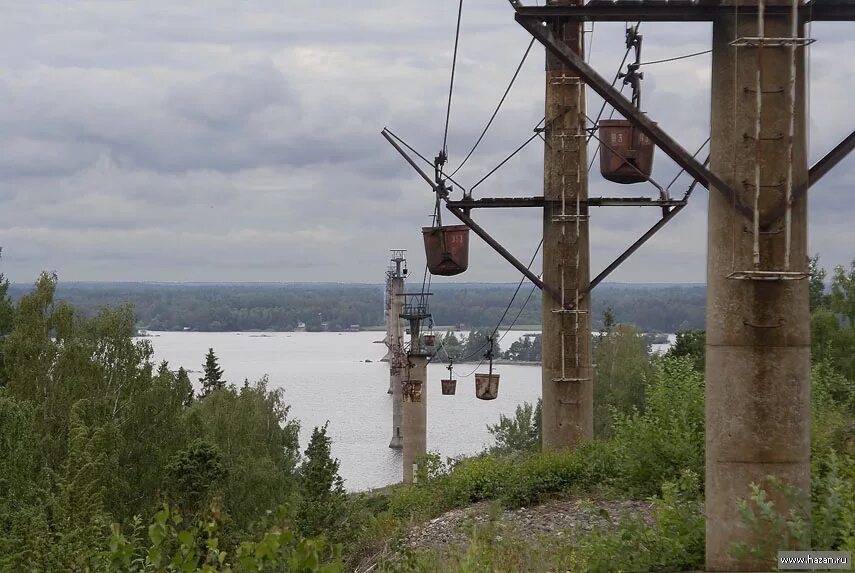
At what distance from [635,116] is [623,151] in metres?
5.84

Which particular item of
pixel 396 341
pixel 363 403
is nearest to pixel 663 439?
pixel 396 341

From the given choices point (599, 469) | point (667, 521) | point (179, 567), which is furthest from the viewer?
point (599, 469)

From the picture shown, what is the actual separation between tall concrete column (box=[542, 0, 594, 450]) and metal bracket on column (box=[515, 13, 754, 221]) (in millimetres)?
5918

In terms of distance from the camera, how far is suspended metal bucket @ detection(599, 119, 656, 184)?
12.0 meters

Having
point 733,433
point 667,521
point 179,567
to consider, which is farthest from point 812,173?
point 179,567

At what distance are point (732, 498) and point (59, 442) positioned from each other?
76.0 feet

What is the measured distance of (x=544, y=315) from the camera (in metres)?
12.5

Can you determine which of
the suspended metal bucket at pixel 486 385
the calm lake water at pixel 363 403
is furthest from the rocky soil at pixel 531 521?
the calm lake water at pixel 363 403

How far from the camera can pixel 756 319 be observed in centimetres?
616

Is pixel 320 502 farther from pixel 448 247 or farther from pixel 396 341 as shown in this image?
pixel 396 341

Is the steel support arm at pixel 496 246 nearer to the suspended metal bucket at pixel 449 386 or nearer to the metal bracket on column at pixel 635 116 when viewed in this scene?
the metal bracket on column at pixel 635 116

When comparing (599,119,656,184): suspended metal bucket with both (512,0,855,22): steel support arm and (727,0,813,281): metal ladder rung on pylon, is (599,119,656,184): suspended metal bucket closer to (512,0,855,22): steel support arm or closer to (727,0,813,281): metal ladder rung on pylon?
(512,0,855,22): steel support arm

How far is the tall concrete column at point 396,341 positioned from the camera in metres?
42.3

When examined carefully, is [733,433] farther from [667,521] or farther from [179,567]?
[179,567]
